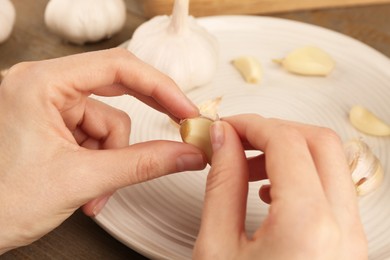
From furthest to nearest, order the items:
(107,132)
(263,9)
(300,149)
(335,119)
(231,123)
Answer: (263,9), (335,119), (107,132), (231,123), (300,149)

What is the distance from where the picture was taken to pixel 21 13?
1.16 m

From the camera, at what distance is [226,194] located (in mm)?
487

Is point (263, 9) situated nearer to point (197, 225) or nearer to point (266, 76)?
point (266, 76)

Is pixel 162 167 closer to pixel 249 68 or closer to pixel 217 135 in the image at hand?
pixel 217 135

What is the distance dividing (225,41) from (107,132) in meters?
0.38

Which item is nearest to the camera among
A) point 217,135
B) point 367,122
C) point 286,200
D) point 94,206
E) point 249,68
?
point 286,200

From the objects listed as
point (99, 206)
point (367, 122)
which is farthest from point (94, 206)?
point (367, 122)

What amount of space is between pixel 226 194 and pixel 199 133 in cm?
14

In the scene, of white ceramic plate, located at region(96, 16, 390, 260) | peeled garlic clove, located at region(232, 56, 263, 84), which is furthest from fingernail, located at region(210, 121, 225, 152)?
peeled garlic clove, located at region(232, 56, 263, 84)

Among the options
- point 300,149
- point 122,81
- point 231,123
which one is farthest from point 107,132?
point 300,149

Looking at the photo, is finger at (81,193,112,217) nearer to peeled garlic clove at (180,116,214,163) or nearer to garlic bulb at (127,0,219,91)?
peeled garlic clove at (180,116,214,163)

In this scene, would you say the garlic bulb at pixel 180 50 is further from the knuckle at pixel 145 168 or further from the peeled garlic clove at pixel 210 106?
the knuckle at pixel 145 168

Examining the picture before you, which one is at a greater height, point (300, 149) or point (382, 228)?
point (300, 149)

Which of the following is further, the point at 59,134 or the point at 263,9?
the point at 263,9
